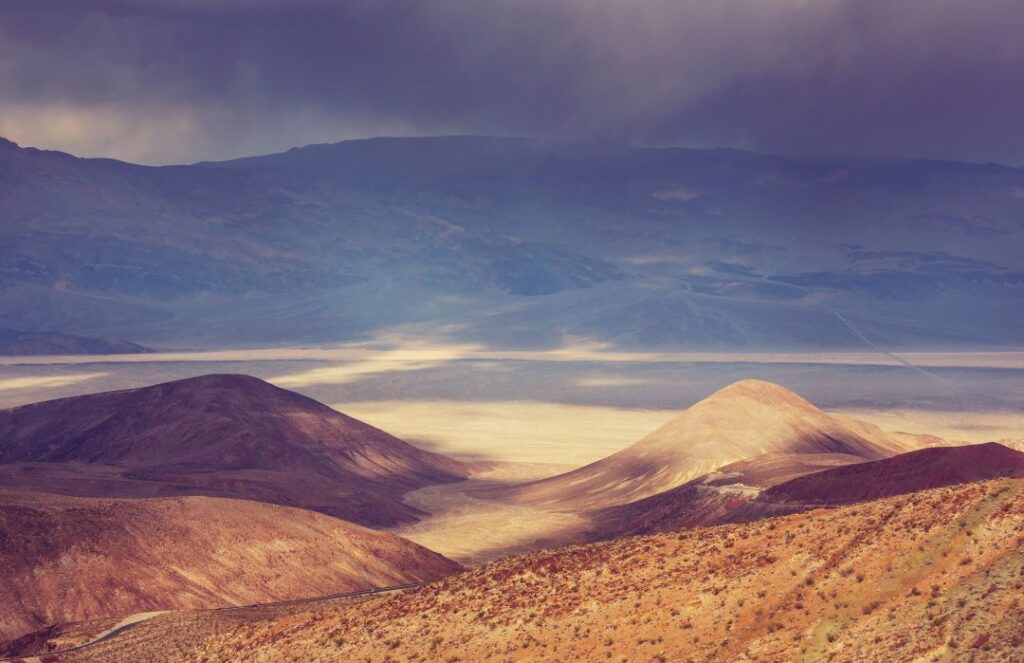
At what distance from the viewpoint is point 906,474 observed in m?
46.9

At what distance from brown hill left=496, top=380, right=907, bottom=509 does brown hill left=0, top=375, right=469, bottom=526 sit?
11302 mm

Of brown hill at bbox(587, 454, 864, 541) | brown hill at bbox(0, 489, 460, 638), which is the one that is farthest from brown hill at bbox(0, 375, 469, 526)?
brown hill at bbox(0, 489, 460, 638)

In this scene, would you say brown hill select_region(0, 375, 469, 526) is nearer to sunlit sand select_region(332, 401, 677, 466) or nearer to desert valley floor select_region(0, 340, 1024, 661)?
desert valley floor select_region(0, 340, 1024, 661)

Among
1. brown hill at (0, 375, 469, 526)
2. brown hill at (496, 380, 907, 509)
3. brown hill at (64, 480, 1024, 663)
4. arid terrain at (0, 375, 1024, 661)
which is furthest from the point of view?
brown hill at (496, 380, 907, 509)

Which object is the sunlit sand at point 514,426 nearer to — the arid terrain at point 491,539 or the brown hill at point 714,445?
the arid terrain at point 491,539

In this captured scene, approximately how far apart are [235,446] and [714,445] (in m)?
32.9

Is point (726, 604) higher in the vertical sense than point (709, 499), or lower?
higher

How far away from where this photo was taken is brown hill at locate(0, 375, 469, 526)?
74500 millimetres

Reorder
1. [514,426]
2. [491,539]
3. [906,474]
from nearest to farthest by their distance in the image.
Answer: [906,474] < [491,539] < [514,426]

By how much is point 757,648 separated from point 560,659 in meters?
4.41

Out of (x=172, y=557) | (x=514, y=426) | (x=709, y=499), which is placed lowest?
(x=172, y=557)

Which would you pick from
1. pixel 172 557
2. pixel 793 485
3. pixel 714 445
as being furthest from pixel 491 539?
pixel 172 557

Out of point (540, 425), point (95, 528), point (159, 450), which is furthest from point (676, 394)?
point (95, 528)

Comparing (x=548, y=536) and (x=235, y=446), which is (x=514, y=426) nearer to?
(x=235, y=446)
